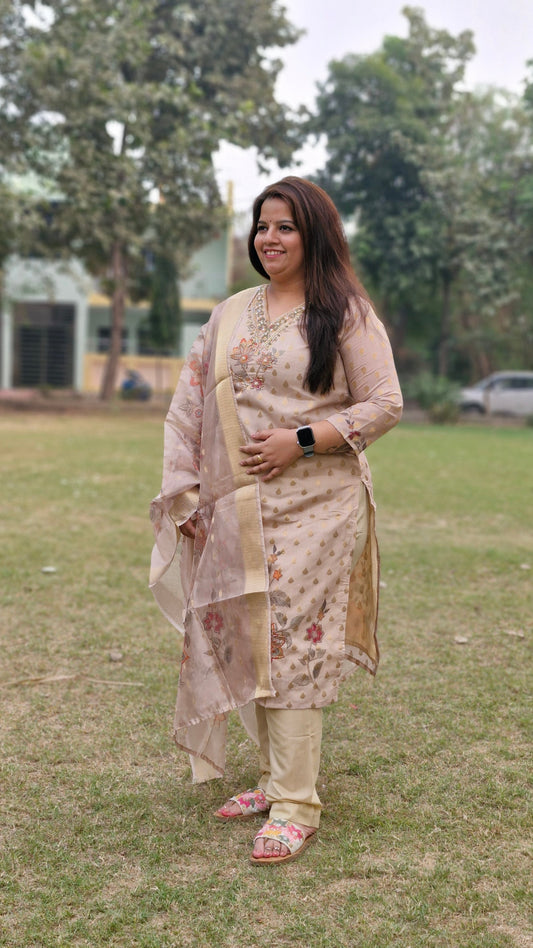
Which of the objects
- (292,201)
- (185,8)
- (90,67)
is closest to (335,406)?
(292,201)

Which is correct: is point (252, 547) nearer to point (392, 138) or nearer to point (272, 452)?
point (272, 452)

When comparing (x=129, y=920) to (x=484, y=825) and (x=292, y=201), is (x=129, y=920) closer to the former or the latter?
(x=484, y=825)

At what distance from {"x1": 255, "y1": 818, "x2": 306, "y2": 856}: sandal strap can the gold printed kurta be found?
266 mm

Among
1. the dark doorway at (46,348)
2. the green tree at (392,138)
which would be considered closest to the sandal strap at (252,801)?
the green tree at (392,138)

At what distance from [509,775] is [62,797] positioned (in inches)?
57.4

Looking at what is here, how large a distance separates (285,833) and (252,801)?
0.95 ft

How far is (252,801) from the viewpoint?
115 inches

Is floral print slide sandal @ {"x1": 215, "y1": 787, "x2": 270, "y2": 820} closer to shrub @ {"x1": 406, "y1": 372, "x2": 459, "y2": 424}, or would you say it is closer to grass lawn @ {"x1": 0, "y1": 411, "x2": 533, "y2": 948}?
grass lawn @ {"x1": 0, "y1": 411, "x2": 533, "y2": 948}

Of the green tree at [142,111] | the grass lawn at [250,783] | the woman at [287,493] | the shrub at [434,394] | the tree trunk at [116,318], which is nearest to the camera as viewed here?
the grass lawn at [250,783]

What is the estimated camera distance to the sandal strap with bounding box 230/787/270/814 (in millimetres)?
2914

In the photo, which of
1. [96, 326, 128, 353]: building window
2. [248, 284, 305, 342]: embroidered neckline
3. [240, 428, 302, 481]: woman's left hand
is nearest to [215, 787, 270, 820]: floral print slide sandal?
[240, 428, 302, 481]: woman's left hand

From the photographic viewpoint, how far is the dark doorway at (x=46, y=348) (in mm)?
30891

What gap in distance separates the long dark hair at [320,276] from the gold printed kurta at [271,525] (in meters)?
0.04

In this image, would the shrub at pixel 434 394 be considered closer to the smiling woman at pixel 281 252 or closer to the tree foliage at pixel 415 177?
the tree foliage at pixel 415 177
